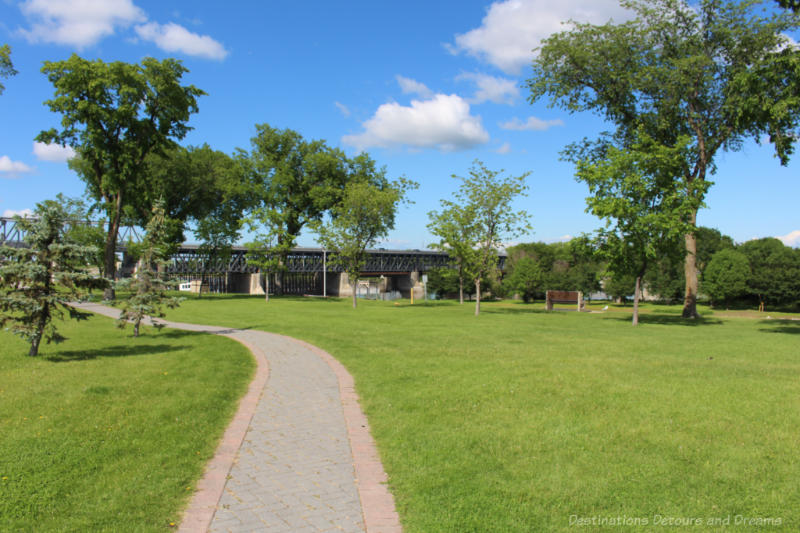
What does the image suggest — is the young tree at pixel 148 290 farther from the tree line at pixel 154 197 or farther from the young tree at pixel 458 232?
the young tree at pixel 458 232

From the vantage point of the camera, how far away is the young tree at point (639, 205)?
2247 cm

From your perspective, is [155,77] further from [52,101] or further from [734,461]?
[734,461]

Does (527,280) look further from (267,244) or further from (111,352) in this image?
(111,352)

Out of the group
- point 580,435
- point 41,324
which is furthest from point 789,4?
point 41,324

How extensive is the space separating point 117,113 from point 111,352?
25.4m

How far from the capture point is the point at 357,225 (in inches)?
1423

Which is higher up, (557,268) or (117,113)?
(117,113)

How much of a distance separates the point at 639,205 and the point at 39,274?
22.1 m

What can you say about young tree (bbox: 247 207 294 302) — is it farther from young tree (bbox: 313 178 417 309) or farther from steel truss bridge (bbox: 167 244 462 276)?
steel truss bridge (bbox: 167 244 462 276)

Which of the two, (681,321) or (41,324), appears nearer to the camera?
(41,324)

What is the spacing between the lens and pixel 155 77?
34438 millimetres

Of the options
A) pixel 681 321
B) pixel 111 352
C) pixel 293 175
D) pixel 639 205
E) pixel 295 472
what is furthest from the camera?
pixel 293 175

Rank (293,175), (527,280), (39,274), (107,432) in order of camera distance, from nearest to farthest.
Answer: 1. (107,432)
2. (39,274)
3. (293,175)
4. (527,280)

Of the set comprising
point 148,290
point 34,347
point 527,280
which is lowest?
point 34,347
